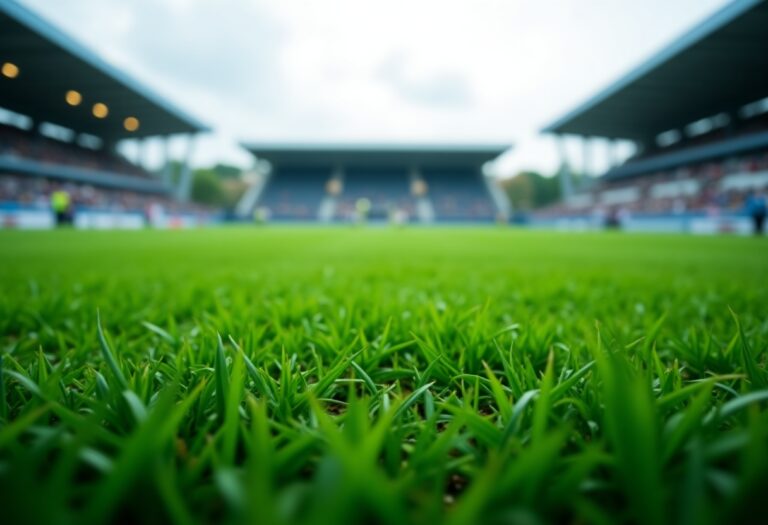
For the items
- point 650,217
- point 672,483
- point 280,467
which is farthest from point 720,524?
point 650,217

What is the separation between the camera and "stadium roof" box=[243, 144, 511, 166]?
37.0m

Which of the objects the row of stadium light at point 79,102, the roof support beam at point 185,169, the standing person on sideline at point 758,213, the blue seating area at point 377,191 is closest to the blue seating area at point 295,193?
the blue seating area at point 377,191

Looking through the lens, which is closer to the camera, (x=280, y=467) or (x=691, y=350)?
(x=280, y=467)

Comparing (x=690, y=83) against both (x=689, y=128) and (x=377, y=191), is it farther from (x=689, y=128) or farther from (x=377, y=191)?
(x=377, y=191)

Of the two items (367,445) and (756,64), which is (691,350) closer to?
(367,445)

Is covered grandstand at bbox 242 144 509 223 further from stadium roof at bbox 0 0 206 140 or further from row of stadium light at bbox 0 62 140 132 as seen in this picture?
stadium roof at bbox 0 0 206 140

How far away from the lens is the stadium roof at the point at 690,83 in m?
16.2

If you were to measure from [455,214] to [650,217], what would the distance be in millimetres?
20110

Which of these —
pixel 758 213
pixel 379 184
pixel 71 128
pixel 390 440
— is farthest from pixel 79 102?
pixel 758 213

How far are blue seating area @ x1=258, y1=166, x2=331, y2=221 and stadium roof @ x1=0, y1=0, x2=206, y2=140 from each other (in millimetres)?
11830

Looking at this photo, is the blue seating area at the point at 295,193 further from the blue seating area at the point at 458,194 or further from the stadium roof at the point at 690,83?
the stadium roof at the point at 690,83

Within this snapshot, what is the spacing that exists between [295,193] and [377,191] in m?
9.66

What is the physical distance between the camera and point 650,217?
21500mm

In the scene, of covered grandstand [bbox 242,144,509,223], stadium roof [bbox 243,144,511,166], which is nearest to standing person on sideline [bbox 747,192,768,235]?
covered grandstand [bbox 242,144,509,223]
